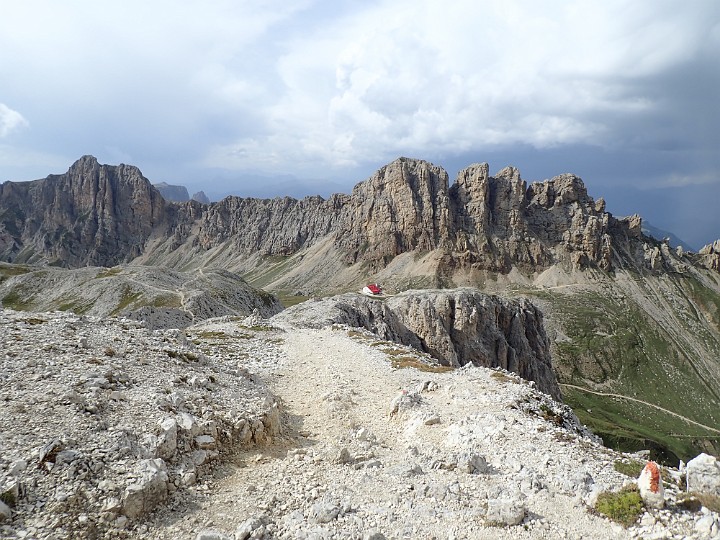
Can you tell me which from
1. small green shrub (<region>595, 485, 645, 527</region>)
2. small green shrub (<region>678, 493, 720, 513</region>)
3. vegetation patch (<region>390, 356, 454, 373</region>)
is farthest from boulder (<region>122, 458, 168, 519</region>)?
vegetation patch (<region>390, 356, 454, 373</region>)

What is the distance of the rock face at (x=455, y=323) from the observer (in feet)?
197

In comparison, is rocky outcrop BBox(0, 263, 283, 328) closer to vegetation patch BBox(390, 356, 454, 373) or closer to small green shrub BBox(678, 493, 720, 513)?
vegetation patch BBox(390, 356, 454, 373)

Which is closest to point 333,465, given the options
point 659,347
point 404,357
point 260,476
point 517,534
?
point 260,476

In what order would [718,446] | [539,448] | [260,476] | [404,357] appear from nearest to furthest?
[260,476], [539,448], [404,357], [718,446]

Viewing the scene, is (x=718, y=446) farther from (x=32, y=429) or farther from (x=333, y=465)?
(x=32, y=429)

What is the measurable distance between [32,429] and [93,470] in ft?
9.19

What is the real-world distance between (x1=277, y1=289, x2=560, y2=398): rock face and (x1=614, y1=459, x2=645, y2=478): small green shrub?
3967 centimetres

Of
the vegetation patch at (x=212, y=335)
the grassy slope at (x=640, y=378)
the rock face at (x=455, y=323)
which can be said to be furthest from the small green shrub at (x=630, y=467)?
the grassy slope at (x=640, y=378)

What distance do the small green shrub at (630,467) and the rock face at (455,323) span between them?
39.7 m

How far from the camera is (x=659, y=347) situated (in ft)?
605

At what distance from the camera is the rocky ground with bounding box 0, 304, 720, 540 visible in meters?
11.5

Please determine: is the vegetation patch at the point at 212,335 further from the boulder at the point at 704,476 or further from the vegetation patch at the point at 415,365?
the boulder at the point at 704,476

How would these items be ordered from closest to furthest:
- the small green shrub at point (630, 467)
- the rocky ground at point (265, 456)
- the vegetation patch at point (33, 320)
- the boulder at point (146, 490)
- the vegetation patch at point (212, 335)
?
the rocky ground at point (265, 456) < the boulder at point (146, 490) < the small green shrub at point (630, 467) < the vegetation patch at point (33, 320) < the vegetation patch at point (212, 335)

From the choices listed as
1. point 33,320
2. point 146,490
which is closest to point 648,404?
point 33,320
